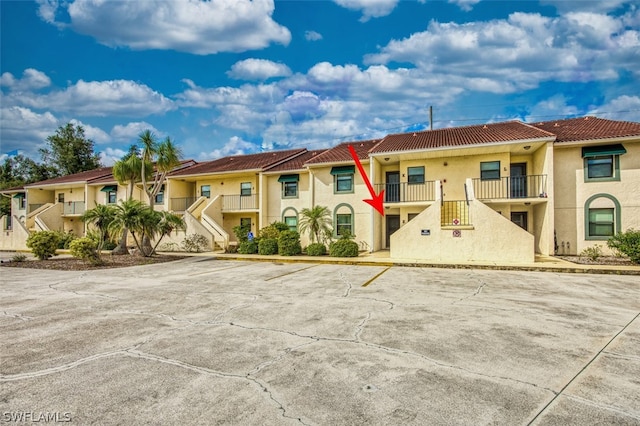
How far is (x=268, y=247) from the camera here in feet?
65.5

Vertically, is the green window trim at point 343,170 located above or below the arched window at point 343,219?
above

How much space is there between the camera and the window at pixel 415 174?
20.2 metres

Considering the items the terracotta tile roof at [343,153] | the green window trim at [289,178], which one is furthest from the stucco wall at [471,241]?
the green window trim at [289,178]

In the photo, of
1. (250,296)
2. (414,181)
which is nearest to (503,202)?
(414,181)

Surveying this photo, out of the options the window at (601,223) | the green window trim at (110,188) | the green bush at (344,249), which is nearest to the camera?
the window at (601,223)

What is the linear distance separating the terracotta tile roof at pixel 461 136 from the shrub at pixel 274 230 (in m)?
7.44

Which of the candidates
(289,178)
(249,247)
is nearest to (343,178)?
(289,178)

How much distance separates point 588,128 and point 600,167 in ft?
9.64

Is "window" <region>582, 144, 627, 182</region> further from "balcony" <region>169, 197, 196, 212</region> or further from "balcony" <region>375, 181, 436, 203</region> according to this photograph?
"balcony" <region>169, 197, 196, 212</region>

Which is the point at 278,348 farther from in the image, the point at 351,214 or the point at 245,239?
the point at 245,239

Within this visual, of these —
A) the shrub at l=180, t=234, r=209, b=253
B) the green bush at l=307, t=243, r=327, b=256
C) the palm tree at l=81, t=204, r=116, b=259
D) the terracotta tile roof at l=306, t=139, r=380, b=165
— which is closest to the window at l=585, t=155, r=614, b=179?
the terracotta tile roof at l=306, t=139, r=380, b=165

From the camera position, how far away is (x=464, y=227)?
15766 millimetres

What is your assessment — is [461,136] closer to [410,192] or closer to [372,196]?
[410,192]

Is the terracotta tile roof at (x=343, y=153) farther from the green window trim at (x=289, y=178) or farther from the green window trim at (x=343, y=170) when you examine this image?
the green window trim at (x=289, y=178)
